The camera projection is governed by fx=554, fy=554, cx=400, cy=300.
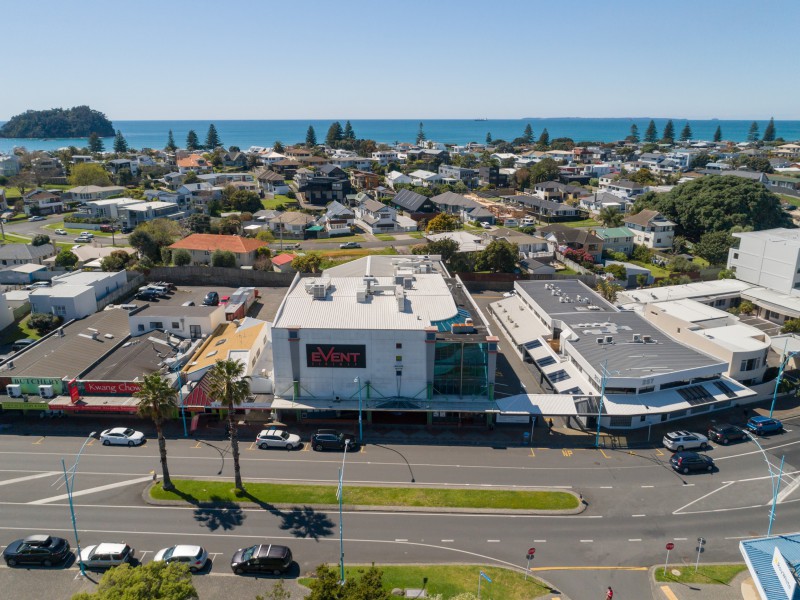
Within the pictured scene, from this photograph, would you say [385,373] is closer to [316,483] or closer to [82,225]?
[316,483]

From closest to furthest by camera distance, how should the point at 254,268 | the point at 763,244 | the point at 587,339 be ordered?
the point at 587,339
the point at 763,244
the point at 254,268

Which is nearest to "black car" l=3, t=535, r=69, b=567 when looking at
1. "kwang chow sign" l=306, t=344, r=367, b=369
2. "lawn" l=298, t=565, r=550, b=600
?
"lawn" l=298, t=565, r=550, b=600

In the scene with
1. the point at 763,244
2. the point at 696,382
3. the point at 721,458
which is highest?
the point at 763,244

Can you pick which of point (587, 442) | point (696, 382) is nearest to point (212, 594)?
point (587, 442)

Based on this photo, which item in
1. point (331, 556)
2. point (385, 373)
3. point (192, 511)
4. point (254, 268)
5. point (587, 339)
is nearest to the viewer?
point (331, 556)

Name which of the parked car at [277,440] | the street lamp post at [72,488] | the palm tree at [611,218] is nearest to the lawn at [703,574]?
the parked car at [277,440]

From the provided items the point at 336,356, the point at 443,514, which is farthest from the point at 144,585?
the point at 336,356
